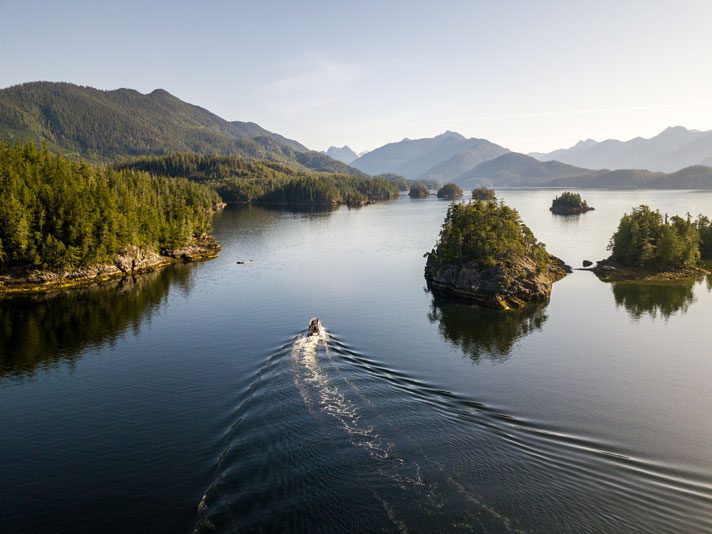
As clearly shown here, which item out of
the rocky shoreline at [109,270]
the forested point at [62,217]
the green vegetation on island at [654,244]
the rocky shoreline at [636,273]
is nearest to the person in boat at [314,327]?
the rocky shoreline at [109,270]

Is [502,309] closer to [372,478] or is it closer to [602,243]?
[372,478]

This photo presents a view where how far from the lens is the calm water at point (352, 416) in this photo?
31.2 metres

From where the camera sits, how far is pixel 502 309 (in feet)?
274

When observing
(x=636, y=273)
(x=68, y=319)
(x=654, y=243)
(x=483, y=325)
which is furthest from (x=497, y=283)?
(x=68, y=319)

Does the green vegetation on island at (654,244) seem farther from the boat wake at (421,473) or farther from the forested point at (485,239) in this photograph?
the boat wake at (421,473)

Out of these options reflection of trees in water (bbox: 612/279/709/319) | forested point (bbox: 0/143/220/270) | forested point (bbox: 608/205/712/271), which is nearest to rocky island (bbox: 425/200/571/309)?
reflection of trees in water (bbox: 612/279/709/319)

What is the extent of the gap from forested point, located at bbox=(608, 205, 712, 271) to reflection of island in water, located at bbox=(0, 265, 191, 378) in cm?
11223

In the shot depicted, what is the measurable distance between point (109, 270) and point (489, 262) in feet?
294

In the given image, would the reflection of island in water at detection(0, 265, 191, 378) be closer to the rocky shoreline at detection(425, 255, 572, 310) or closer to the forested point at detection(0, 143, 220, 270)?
the forested point at detection(0, 143, 220, 270)

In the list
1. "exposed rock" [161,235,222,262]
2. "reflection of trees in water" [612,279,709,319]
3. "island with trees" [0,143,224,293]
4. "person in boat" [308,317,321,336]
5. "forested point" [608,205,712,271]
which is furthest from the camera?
"exposed rock" [161,235,222,262]

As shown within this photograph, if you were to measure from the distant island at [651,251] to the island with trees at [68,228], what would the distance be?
118 m

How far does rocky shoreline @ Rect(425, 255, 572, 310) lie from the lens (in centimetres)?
8706

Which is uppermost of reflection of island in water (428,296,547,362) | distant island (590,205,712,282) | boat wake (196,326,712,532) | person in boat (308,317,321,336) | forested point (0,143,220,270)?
forested point (0,143,220,270)

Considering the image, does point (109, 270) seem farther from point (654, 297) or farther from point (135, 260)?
point (654, 297)
